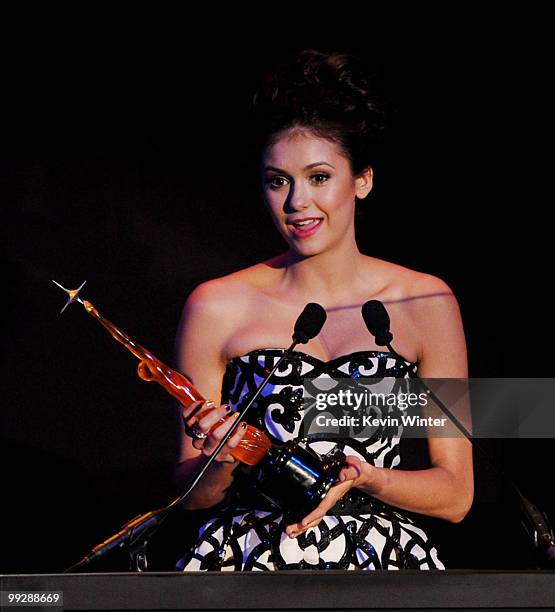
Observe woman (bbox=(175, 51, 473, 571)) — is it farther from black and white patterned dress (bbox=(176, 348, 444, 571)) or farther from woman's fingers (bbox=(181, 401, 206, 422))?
woman's fingers (bbox=(181, 401, 206, 422))

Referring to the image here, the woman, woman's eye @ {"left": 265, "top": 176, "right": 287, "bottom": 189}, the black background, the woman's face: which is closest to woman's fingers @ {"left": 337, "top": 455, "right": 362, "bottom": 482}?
the woman

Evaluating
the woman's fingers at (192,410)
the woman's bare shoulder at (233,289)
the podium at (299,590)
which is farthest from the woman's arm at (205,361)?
the podium at (299,590)

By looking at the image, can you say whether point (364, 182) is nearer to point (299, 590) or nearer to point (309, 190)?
point (309, 190)

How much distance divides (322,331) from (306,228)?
25 centimetres

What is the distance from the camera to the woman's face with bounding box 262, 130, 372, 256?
87.9 inches

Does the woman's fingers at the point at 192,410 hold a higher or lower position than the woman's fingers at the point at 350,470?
higher

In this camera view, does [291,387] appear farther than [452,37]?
No

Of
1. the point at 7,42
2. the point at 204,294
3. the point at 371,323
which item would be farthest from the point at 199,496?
the point at 7,42

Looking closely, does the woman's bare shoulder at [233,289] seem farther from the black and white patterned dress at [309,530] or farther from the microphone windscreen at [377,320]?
the microphone windscreen at [377,320]

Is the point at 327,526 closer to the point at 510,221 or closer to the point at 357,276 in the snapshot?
the point at 357,276

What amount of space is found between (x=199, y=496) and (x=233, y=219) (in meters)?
0.69

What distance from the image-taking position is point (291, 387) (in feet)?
7.02

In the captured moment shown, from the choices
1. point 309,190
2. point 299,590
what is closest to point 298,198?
point 309,190

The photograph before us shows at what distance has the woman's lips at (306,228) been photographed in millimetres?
2266
